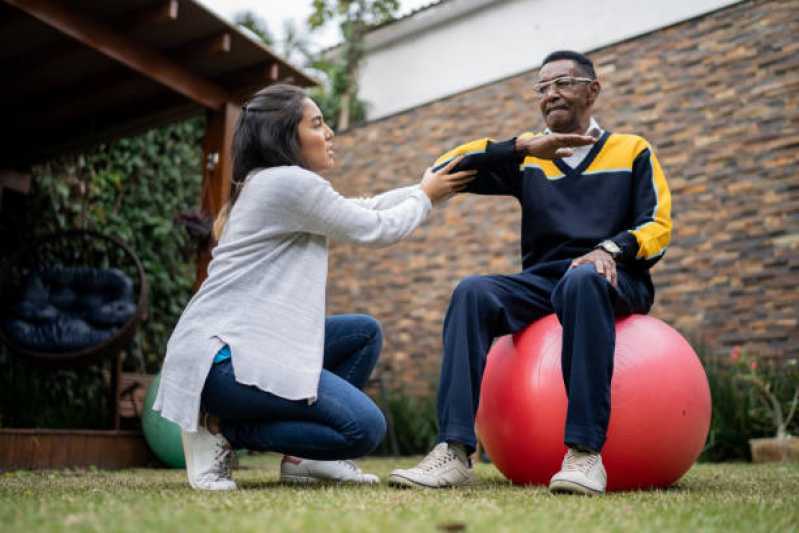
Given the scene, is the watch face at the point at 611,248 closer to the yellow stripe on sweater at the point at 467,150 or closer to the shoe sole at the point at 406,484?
the yellow stripe on sweater at the point at 467,150

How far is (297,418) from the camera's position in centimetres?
261

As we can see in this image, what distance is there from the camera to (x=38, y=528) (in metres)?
1.59

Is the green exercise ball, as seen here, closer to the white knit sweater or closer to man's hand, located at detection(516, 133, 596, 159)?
the white knit sweater

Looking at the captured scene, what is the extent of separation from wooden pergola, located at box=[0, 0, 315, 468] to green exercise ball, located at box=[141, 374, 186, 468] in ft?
0.82

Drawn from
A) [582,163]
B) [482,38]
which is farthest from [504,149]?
[482,38]

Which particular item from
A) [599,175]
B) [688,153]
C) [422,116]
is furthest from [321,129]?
[422,116]

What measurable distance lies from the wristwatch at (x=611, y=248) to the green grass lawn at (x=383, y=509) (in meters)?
0.78

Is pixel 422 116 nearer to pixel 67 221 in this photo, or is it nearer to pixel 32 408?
pixel 67 221

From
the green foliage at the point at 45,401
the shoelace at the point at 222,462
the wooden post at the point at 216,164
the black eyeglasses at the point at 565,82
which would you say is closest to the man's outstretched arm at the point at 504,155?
the black eyeglasses at the point at 565,82

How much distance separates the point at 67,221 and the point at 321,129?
4.06 m

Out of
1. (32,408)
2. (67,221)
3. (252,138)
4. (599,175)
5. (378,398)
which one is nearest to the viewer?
(252,138)

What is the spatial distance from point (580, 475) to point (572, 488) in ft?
0.15

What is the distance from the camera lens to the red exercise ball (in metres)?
2.60

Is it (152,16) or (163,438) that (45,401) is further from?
(152,16)
